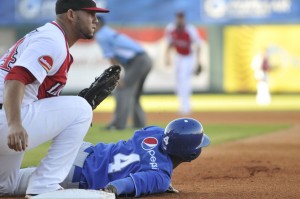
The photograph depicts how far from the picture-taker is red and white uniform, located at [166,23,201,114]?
1764 cm

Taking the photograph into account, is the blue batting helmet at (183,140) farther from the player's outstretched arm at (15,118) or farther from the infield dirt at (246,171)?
the player's outstretched arm at (15,118)

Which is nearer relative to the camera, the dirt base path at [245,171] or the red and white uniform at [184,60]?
the dirt base path at [245,171]

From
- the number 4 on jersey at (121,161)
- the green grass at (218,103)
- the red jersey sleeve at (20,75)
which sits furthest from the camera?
the green grass at (218,103)

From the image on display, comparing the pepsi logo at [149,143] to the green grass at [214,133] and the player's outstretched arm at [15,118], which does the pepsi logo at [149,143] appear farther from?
the green grass at [214,133]

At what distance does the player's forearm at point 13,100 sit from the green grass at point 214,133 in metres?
4.02

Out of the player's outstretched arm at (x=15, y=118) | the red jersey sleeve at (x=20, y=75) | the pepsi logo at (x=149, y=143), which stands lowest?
the pepsi logo at (x=149, y=143)

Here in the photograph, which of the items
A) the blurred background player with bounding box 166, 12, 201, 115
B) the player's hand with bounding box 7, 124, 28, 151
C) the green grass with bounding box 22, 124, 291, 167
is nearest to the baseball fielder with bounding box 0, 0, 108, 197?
the player's hand with bounding box 7, 124, 28, 151

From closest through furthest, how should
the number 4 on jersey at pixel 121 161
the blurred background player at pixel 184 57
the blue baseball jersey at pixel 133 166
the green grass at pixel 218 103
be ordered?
the blue baseball jersey at pixel 133 166
the number 4 on jersey at pixel 121 161
the blurred background player at pixel 184 57
the green grass at pixel 218 103

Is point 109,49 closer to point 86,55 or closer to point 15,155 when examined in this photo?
point 15,155

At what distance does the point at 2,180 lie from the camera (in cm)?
550

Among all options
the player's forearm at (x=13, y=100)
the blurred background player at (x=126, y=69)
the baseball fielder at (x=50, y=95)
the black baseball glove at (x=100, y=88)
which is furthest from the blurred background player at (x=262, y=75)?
the player's forearm at (x=13, y=100)

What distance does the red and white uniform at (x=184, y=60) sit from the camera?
17.6 meters

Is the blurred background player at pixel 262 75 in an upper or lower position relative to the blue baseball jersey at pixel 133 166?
lower

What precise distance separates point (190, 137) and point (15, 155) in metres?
1.24
